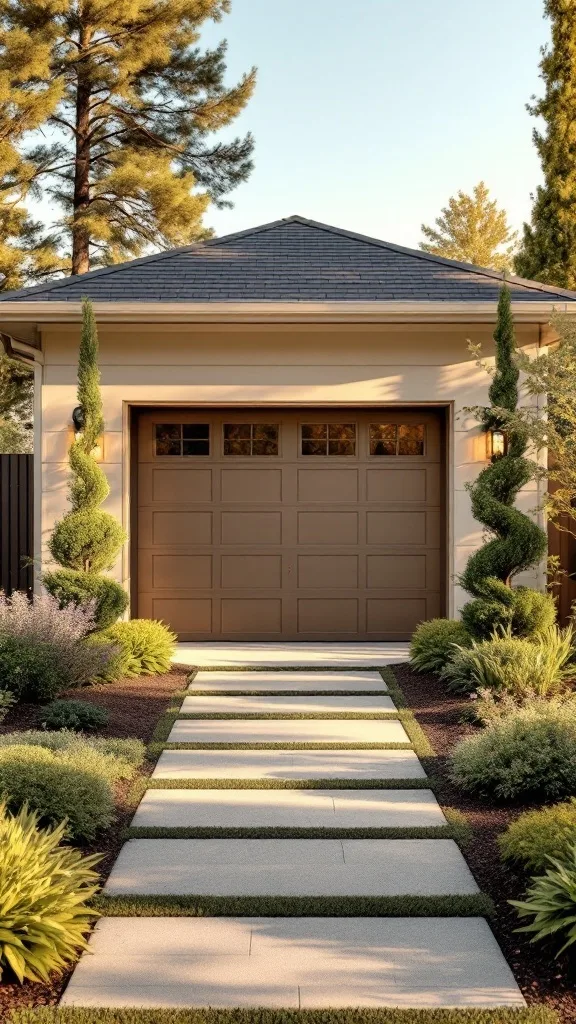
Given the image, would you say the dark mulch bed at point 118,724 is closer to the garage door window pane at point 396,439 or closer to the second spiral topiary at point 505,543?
the second spiral topiary at point 505,543

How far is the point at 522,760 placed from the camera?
4.84 metres

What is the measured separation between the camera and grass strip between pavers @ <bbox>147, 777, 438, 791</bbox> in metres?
5.13

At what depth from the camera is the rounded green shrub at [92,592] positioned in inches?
317

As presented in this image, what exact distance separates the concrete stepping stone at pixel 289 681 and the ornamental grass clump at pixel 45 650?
0.95 meters

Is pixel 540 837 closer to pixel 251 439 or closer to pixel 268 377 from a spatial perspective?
pixel 268 377

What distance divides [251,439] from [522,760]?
19.1ft

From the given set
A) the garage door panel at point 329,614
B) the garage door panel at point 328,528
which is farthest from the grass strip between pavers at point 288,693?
the garage door panel at point 328,528

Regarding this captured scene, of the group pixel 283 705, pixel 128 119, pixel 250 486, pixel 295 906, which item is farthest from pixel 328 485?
pixel 128 119

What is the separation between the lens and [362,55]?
15.5m

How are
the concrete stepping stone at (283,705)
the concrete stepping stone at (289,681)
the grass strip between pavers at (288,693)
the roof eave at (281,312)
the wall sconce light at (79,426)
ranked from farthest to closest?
the wall sconce light at (79,426) → the roof eave at (281,312) → the concrete stepping stone at (289,681) → the grass strip between pavers at (288,693) → the concrete stepping stone at (283,705)

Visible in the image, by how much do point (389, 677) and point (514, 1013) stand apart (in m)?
5.12

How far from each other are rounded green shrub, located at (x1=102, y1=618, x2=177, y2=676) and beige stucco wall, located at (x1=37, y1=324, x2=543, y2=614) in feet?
4.30

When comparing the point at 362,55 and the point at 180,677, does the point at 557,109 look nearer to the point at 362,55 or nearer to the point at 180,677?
the point at 362,55

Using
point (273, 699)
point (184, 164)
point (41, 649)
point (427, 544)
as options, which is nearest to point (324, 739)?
point (273, 699)
